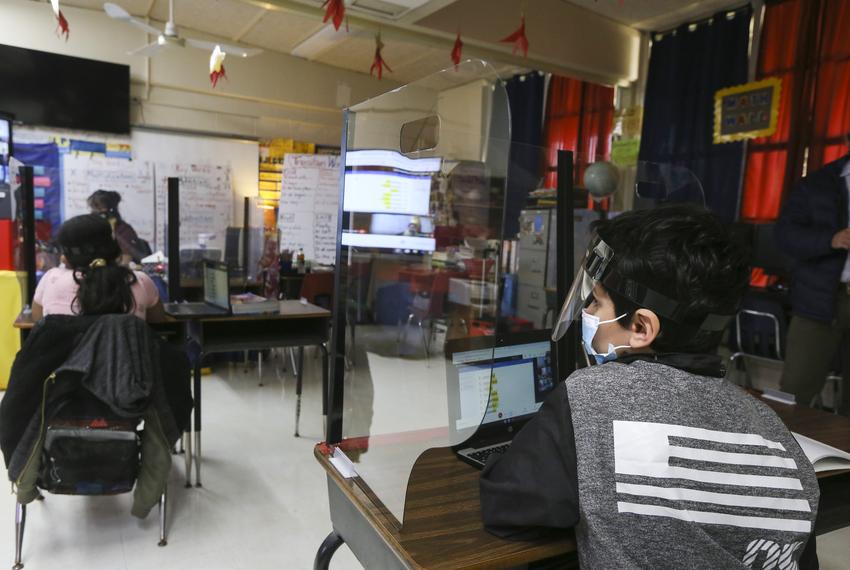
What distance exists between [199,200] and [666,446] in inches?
272

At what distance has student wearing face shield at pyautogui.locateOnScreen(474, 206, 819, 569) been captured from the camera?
72 cm

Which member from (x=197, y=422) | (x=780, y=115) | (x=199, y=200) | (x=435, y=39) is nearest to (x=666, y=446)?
(x=197, y=422)

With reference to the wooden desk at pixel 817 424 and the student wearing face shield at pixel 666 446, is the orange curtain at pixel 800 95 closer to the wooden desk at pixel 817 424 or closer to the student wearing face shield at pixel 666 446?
the wooden desk at pixel 817 424

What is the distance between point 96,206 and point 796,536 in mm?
5023

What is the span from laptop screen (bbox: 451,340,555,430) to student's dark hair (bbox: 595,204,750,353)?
433mm

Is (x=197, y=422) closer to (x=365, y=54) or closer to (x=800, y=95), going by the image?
(x=800, y=95)

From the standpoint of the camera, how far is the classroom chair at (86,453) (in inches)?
Answer: 74.0

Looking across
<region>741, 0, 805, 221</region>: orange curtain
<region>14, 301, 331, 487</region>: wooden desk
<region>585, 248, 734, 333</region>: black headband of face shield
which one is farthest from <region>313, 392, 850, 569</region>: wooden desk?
<region>741, 0, 805, 221</region>: orange curtain

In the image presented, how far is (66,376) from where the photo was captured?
6.23ft

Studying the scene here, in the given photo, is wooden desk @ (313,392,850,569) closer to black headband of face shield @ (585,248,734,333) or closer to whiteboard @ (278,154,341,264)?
black headband of face shield @ (585,248,734,333)

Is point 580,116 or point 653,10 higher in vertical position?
point 653,10

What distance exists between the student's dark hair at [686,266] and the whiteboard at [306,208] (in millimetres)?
5279

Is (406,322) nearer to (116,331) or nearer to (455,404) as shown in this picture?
(116,331)

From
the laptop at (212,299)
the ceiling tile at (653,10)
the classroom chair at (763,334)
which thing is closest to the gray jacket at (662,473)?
the laptop at (212,299)
